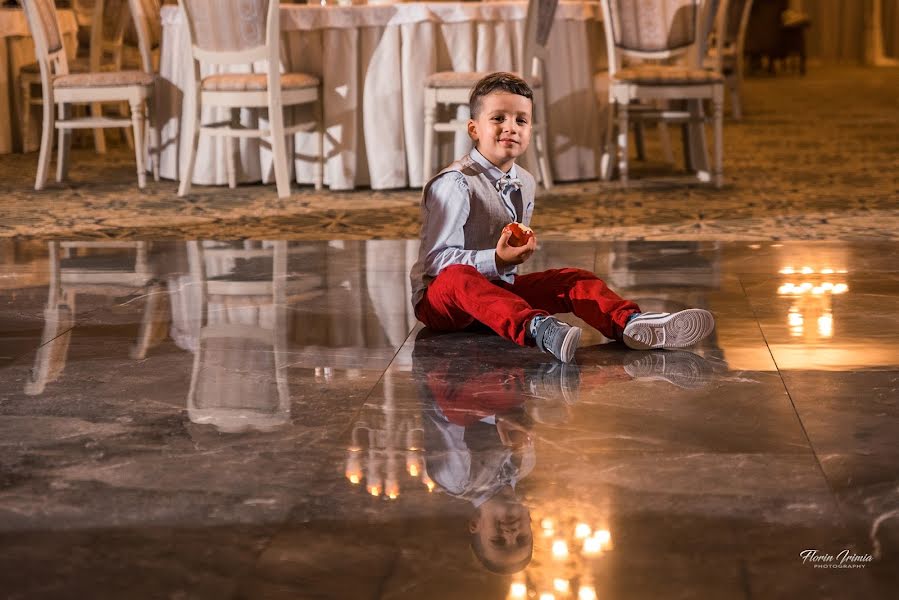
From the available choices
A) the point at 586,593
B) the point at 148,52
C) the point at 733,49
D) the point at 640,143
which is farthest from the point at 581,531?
the point at 733,49

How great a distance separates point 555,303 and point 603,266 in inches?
33.3

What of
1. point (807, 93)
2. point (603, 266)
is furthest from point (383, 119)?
point (807, 93)

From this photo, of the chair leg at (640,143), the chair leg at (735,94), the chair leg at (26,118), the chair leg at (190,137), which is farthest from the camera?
the chair leg at (735,94)

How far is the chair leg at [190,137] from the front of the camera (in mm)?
5195

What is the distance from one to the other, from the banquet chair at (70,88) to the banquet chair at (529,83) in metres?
1.30

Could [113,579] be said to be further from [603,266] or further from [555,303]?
[603,266]

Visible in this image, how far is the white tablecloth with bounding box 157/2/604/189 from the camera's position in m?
5.30

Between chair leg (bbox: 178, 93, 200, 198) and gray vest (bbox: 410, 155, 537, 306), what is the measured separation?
9.30 ft

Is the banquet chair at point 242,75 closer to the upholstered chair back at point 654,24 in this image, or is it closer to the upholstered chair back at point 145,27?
the upholstered chair back at point 145,27

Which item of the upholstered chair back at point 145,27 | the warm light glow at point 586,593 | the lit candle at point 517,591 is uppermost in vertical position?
the upholstered chair back at point 145,27

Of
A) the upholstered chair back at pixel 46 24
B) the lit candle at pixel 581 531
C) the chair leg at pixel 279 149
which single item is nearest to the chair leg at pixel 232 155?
the chair leg at pixel 279 149

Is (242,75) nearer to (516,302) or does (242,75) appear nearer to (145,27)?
(145,27)

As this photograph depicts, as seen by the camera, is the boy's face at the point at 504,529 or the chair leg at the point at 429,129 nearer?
the boy's face at the point at 504,529

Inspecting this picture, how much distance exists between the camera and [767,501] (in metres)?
1.55
